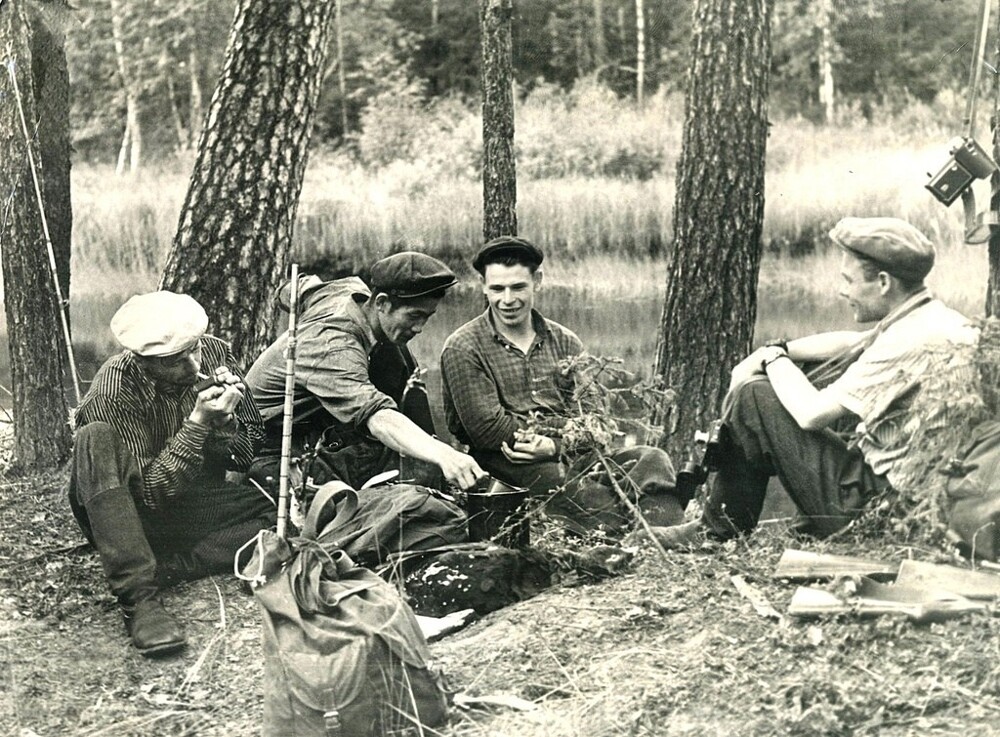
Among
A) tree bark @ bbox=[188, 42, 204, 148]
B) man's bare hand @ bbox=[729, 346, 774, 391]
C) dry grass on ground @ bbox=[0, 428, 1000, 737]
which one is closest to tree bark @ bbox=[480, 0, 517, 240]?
tree bark @ bbox=[188, 42, 204, 148]

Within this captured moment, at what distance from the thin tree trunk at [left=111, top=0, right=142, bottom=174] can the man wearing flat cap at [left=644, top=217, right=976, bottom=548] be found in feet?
9.72

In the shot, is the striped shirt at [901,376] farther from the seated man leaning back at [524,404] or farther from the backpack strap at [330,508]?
the backpack strap at [330,508]

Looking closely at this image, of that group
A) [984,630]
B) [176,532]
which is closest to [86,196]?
[176,532]

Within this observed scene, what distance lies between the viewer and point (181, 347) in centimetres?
426

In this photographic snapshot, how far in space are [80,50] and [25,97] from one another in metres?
0.35

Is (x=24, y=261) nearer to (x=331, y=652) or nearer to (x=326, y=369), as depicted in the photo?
(x=326, y=369)

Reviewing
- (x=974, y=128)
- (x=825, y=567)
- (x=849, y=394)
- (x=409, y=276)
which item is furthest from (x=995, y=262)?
(x=409, y=276)

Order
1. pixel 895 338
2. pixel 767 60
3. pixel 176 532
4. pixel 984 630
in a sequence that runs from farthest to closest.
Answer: pixel 767 60 < pixel 176 532 < pixel 895 338 < pixel 984 630

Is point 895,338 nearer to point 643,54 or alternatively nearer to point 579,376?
point 579,376

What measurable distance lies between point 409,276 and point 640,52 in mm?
1572

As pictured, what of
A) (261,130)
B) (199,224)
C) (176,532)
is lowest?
(176,532)

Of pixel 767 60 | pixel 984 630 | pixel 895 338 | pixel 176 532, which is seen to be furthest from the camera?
pixel 767 60

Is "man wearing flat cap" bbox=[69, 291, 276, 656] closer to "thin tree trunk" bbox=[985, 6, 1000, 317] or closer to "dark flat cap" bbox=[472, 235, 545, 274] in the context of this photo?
"dark flat cap" bbox=[472, 235, 545, 274]

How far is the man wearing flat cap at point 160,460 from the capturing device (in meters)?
4.16
